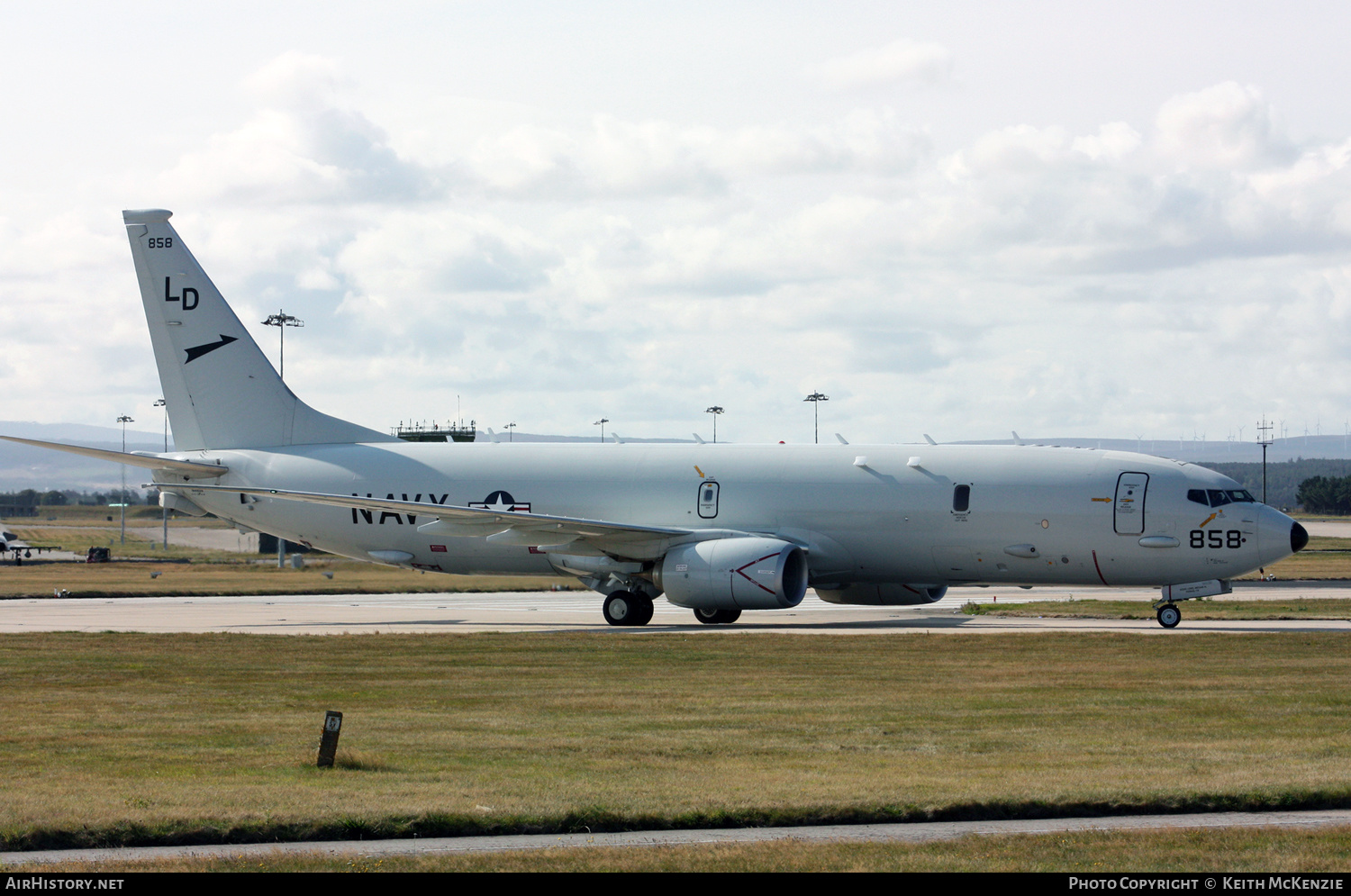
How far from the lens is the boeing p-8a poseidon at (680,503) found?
3391cm

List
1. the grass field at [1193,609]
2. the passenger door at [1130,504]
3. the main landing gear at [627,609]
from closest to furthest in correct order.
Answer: the passenger door at [1130,504], the main landing gear at [627,609], the grass field at [1193,609]

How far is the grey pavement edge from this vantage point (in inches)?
423

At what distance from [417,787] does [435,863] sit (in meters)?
2.72

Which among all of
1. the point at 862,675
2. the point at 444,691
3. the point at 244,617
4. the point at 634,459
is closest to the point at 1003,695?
the point at 862,675

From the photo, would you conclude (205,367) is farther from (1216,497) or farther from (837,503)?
(1216,497)

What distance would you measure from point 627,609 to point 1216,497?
14.2m

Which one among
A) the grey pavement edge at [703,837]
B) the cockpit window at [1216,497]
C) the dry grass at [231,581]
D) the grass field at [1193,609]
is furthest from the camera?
the dry grass at [231,581]

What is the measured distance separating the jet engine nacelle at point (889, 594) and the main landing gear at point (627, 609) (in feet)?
15.8

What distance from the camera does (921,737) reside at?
1648 centimetres

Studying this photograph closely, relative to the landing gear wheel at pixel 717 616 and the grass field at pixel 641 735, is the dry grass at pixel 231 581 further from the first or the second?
the grass field at pixel 641 735

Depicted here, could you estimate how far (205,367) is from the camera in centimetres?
4109

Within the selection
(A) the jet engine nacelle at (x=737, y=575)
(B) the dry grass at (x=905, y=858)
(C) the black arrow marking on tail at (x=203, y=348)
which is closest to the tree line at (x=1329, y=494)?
(A) the jet engine nacelle at (x=737, y=575)

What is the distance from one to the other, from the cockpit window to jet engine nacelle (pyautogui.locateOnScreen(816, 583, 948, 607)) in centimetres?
714
